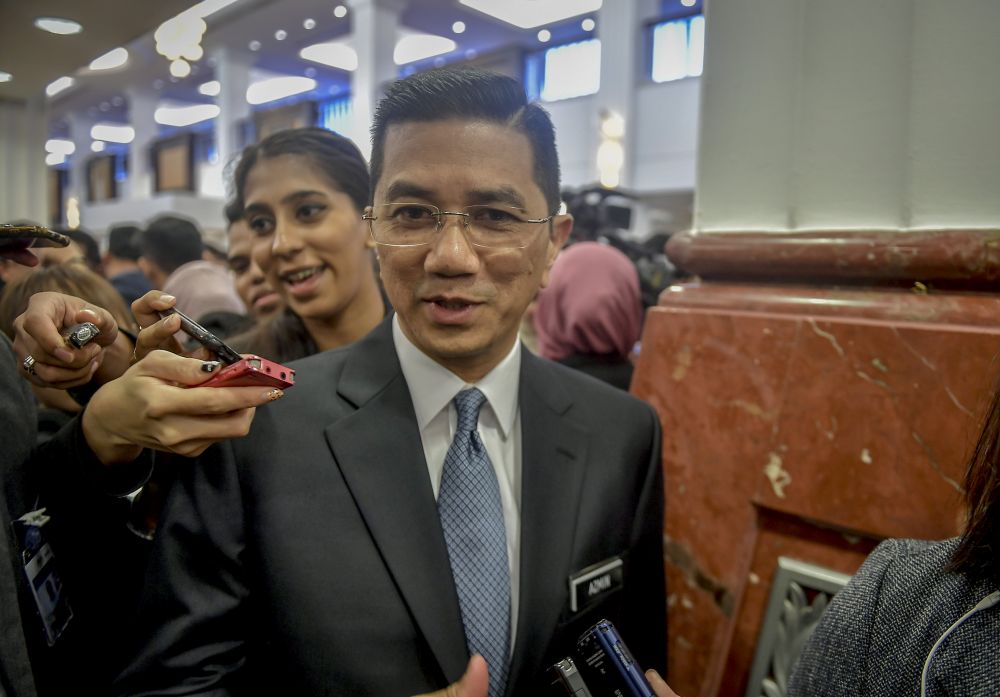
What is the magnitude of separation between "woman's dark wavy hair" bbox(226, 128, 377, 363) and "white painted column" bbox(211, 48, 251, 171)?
0.51 feet

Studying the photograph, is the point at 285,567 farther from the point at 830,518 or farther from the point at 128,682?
the point at 830,518

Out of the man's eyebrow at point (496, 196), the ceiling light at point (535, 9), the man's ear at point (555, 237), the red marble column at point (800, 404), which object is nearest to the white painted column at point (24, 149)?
the man's eyebrow at point (496, 196)

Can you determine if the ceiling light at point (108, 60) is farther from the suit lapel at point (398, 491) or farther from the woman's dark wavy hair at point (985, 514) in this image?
the woman's dark wavy hair at point (985, 514)

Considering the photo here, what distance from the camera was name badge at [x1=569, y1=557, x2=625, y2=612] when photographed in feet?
3.53

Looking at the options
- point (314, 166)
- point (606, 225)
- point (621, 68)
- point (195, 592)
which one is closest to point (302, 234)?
point (314, 166)

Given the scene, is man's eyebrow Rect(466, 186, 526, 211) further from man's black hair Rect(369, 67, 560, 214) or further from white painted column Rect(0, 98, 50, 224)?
white painted column Rect(0, 98, 50, 224)

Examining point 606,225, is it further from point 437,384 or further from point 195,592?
point 195,592

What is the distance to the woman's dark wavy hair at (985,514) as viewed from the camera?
0.91 meters

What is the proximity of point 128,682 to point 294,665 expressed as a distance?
21cm

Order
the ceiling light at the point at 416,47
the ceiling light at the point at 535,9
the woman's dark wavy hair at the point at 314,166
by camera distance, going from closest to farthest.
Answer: the woman's dark wavy hair at the point at 314,166 < the ceiling light at the point at 535,9 < the ceiling light at the point at 416,47

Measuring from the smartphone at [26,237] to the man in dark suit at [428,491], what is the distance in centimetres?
35

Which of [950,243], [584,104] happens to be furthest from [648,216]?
[950,243]

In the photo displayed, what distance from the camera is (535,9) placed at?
33.5ft

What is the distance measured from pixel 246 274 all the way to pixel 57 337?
1209 millimetres
